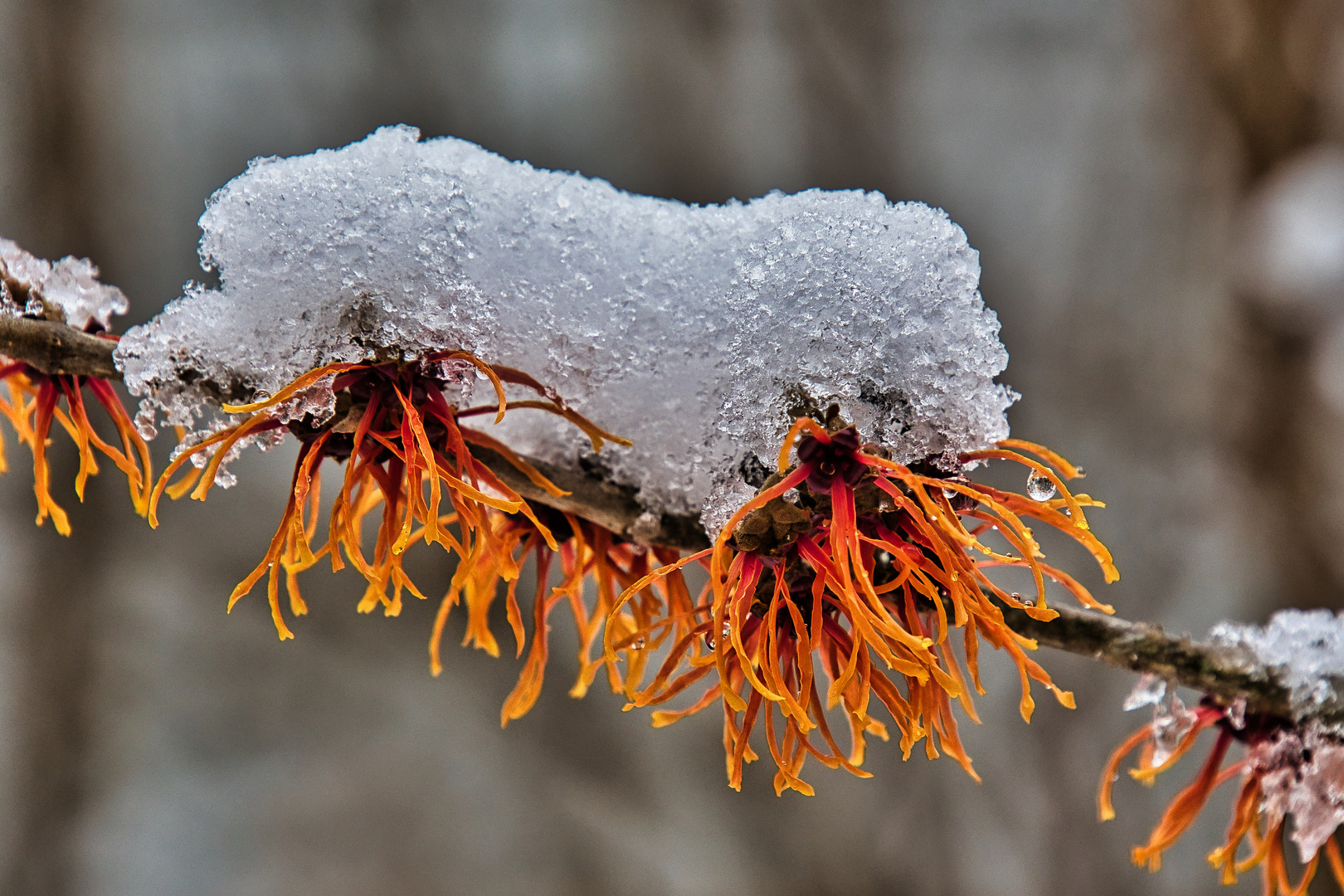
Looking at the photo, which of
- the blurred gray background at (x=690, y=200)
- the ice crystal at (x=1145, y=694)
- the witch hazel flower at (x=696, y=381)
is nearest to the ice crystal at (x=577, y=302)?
the witch hazel flower at (x=696, y=381)

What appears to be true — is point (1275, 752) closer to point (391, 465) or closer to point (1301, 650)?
point (1301, 650)

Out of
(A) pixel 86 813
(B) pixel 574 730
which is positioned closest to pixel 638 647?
(B) pixel 574 730

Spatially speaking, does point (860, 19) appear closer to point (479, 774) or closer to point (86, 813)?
point (479, 774)

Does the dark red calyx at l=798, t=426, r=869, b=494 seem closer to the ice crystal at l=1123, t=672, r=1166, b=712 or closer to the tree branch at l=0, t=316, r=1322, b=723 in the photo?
the tree branch at l=0, t=316, r=1322, b=723

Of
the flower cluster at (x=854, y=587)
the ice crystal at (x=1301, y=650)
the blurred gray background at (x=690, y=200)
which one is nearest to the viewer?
the flower cluster at (x=854, y=587)

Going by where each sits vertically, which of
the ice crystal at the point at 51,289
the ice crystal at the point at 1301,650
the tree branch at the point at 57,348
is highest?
the ice crystal at the point at 1301,650

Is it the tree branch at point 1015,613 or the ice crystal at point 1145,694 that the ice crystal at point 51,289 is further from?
the ice crystal at point 1145,694

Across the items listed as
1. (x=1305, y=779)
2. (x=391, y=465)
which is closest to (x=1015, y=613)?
(x=1305, y=779)
